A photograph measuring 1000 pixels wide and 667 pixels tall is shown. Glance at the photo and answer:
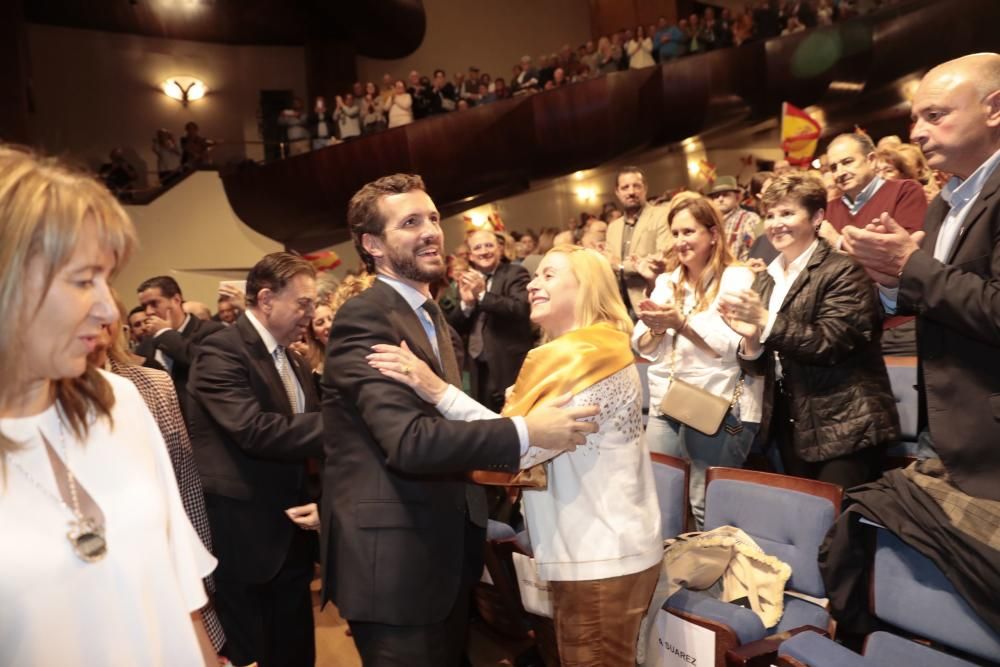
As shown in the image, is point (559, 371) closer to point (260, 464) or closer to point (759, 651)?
point (759, 651)

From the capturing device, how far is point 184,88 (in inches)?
527

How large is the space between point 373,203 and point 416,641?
43.2 inches

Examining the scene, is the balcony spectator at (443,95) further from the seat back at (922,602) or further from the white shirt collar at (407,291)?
the seat back at (922,602)

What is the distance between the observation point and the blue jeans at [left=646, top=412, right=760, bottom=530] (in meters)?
2.84

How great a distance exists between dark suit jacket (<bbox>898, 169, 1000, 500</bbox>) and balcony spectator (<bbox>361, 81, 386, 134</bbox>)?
31.8 feet

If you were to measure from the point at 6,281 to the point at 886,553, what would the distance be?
1.96m

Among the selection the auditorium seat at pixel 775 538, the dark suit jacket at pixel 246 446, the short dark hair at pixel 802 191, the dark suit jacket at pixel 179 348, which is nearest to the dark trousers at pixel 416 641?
the auditorium seat at pixel 775 538

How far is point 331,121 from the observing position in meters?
11.9

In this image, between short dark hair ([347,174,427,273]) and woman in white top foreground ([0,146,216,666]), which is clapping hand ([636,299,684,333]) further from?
woman in white top foreground ([0,146,216,666])

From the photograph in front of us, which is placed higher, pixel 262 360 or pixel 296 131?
→ pixel 296 131

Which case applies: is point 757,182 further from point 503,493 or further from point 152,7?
point 152,7

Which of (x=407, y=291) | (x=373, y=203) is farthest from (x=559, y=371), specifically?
(x=373, y=203)

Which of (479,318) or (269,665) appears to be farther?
(479,318)

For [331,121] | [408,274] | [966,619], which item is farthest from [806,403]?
[331,121]
